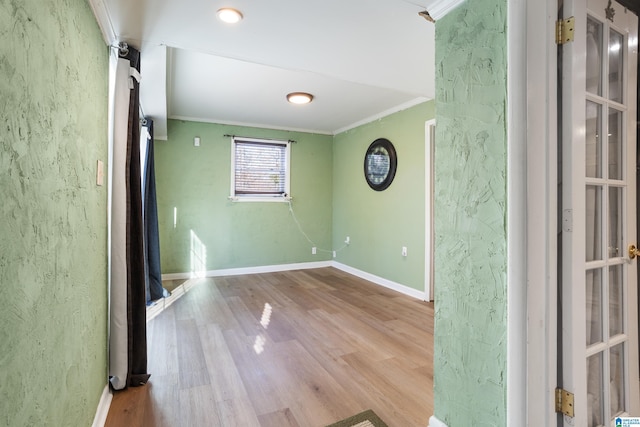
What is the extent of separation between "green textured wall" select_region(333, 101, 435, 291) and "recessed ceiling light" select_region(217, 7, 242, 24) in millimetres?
2488

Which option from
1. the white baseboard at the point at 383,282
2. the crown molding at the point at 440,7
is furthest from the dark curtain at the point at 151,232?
the crown molding at the point at 440,7

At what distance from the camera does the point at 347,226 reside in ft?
17.0

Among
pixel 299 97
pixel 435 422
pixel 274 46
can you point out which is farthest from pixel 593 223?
pixel 299 97

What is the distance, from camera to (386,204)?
4.30m

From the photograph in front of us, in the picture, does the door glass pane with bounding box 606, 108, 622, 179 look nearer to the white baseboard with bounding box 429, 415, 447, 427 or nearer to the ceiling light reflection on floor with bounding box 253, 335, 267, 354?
the white baseboard with bounding box 429, 415, 447, 427

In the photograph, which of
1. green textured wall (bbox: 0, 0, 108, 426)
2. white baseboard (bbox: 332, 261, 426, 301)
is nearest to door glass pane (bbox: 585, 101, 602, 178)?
green textured wall (bbox: 0, 0, 108, 426)

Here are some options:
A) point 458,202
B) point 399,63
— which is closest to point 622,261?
point 458,202

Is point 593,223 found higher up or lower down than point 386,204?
lower down

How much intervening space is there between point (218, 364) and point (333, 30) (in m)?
2.30

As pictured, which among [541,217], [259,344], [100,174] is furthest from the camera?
[259,344]

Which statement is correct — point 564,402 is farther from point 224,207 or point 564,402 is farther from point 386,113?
point 224,207

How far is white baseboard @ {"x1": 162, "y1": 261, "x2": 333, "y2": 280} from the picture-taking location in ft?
14.9

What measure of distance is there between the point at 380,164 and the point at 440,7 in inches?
114

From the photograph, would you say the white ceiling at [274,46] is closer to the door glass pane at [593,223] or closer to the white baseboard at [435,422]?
the door glass pane at [593,223]
